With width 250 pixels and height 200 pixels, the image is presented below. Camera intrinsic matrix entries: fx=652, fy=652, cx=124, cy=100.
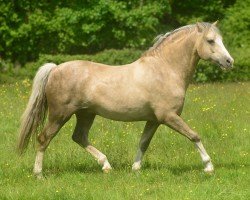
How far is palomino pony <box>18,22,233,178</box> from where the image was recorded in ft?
32.6

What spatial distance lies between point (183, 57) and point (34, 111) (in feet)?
8.16

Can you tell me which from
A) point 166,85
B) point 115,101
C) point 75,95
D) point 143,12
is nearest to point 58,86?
point 75,95

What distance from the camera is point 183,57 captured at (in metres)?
10.2

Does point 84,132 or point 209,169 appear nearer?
point 209,169

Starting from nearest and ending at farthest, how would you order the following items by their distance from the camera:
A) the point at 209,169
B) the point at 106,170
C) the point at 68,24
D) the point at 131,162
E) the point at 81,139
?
1. the point at 209,169
2. the point at 106,170
3. the point at 81,139
4. the point at 131,162
5. the point at 68,24

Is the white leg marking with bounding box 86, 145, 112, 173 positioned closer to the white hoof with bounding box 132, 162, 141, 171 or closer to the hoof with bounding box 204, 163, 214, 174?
the white hoof with bounding box 132, 162, 141, 171

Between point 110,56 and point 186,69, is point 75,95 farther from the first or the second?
point 110,56

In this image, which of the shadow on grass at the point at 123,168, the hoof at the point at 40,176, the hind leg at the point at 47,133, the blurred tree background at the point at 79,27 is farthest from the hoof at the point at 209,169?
the blurred tree background at the point at 79,27

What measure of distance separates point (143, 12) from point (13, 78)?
20.1 feet

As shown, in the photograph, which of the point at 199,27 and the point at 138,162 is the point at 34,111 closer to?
the point at 138,162

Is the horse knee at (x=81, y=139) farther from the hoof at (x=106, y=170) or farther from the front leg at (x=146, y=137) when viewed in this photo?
the front leg at (x=146, y=137)

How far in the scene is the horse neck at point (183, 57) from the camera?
1013 centimetres

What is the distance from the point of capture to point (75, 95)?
1005cm

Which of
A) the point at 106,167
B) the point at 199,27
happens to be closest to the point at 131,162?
the point at 106,167
